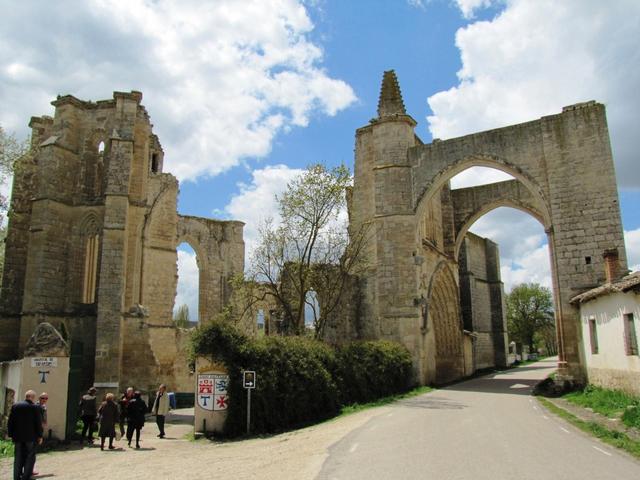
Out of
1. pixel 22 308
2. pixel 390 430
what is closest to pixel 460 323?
pixel 390 430

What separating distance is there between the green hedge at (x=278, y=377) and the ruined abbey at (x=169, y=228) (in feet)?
11.1

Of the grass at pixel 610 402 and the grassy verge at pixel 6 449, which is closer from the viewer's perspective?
the grassy verge at pixel 6 449

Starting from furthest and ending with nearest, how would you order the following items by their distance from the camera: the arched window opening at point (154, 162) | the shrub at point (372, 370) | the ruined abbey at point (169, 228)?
the arched window opening at point (154, 162)
the ruined abbey at point (169, 228)
the shrub at point (372, 370)

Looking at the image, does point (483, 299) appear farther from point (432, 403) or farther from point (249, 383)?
point (249, 383)

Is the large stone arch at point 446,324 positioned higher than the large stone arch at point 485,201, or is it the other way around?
the large stone arch at point 485,201

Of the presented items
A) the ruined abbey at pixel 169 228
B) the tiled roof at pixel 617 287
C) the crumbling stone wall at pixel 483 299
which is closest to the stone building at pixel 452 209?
the ruined abbey at pixel 169 228

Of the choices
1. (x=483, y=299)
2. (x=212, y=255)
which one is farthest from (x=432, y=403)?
(x=483, y=299)

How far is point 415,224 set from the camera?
20.2m

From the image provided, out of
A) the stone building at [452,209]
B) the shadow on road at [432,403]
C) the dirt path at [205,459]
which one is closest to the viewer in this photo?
the dirt path at [205,459]

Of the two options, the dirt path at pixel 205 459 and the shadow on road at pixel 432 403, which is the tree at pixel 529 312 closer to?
the shadow on road at pixel 432 403

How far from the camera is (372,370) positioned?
50.6 feet

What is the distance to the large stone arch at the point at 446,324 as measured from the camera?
23.5 m

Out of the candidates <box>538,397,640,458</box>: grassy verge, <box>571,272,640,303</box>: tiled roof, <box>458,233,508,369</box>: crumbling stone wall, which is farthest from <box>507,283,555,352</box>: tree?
<box>538,397,640,458</box>: grassy verge

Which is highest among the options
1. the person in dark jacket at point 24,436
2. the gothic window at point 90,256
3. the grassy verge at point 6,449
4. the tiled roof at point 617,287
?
the gothic window at point 90,256
